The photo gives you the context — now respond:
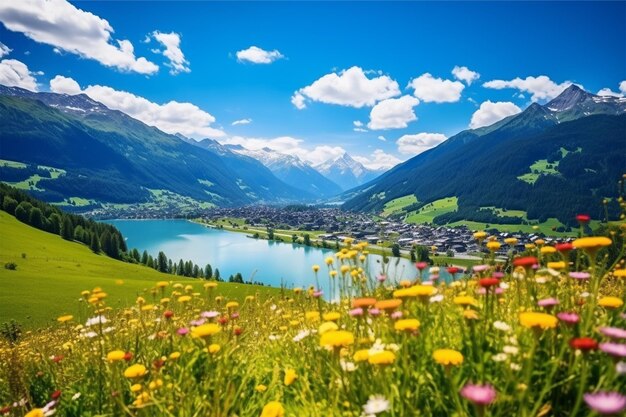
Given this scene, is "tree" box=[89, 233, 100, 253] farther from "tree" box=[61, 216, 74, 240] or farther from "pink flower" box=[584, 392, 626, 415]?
"pink flower" box=[584, 392, 626, 415]

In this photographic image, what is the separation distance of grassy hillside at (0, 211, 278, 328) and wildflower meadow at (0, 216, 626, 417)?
19.1ft

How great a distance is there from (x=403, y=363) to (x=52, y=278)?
6415 centimetres

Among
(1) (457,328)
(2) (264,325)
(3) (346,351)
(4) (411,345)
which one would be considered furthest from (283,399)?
(2) (264,325)

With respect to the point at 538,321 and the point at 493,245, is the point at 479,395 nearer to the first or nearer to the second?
the point at 538,321

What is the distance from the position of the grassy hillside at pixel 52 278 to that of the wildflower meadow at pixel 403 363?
5816 mm

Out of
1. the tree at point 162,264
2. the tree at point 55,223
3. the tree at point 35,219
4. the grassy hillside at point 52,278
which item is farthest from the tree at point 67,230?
the tree at point 162,264

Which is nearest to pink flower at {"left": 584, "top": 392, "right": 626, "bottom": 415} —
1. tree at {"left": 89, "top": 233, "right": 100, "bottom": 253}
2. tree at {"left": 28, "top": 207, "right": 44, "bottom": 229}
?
tree at {"left": 89, "top": 233, "right": 100, "bottom": 253}

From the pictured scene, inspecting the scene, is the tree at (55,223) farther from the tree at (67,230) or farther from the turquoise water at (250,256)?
the turquoise water at (250,256)

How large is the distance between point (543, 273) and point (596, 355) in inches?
39.9

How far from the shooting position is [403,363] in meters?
2.47

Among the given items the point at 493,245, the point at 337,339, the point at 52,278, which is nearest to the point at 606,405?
the point at 337,339

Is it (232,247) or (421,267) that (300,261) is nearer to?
(232,247)

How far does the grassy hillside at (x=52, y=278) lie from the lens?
36906mm

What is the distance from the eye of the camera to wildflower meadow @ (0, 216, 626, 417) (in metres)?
2.24
